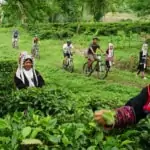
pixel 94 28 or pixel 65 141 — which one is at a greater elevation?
pixel 94 28

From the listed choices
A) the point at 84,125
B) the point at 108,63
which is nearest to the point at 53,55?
the point at 108,63

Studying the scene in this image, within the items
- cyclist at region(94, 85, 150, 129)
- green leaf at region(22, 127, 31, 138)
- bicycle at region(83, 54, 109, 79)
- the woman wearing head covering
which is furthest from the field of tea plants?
bicycle at region(83, 54, 109, 79)

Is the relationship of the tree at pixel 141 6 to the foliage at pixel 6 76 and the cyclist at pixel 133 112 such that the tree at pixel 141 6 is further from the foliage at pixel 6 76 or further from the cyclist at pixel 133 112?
the cyclist at pixel 133 112

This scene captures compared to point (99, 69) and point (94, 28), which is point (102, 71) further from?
point (94, 28)

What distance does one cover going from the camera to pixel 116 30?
126 feet

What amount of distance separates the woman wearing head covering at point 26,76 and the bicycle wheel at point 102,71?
1044cm

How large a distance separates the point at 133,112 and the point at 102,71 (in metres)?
16.9

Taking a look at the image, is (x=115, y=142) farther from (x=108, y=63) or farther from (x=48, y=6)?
(x=108, y=63)

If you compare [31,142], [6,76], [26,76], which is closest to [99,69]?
[6,76]

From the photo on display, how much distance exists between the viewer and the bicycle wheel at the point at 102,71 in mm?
19528

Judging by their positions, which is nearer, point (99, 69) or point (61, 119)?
point (61, 119)

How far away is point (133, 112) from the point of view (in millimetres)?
2949

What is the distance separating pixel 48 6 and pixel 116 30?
28.0 m

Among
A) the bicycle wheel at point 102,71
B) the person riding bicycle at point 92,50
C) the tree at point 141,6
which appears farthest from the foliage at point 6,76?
the tree at point 141,6
